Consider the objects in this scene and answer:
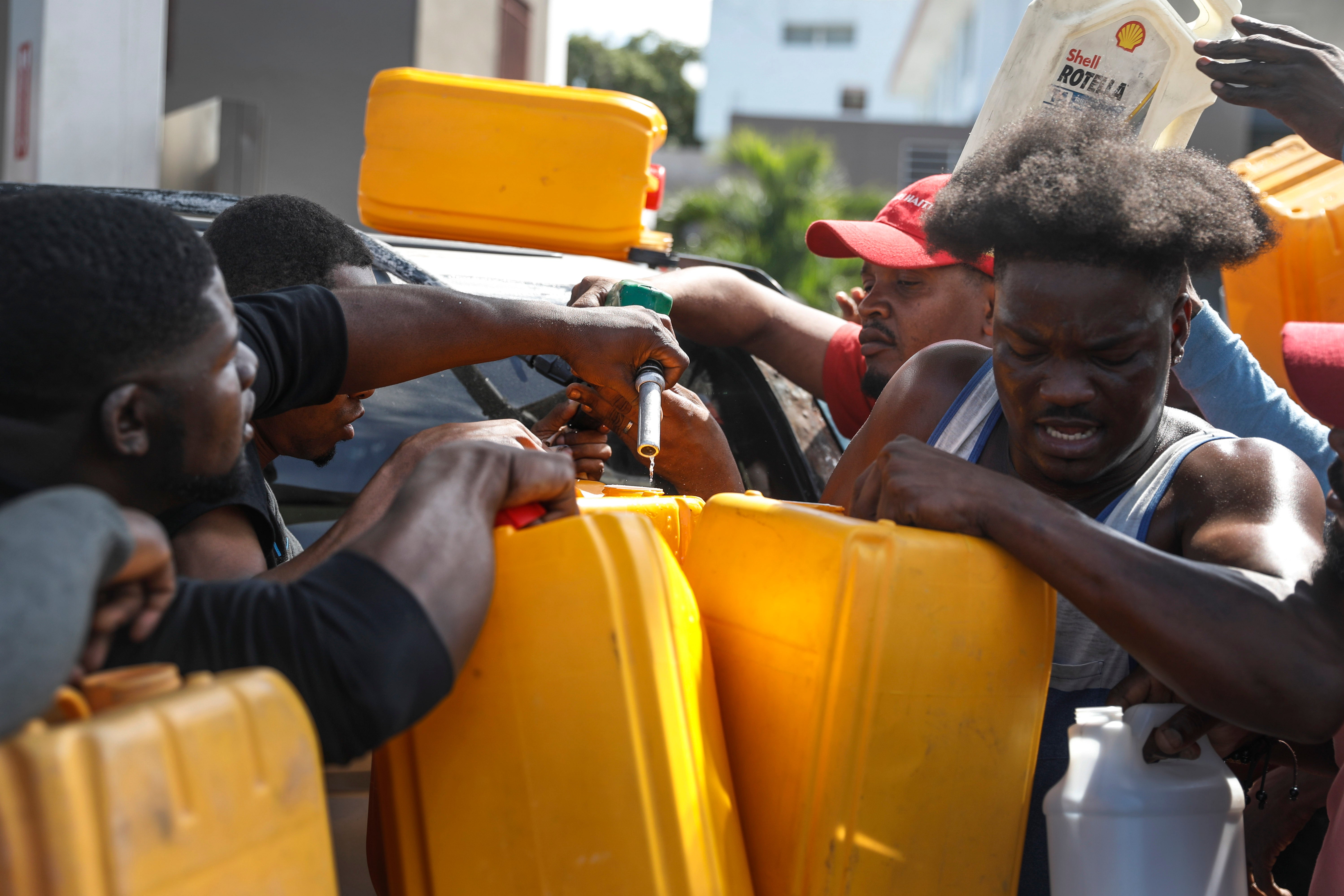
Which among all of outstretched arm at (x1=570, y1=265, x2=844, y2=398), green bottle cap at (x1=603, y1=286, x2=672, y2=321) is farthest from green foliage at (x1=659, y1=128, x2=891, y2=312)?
green bottle cap at (x1=603, y1=286, x2=672, y2=321)


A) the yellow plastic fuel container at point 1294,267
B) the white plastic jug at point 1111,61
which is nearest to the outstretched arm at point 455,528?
the white plastic jug at point 1111,61

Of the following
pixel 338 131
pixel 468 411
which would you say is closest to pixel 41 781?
pixel 468 411

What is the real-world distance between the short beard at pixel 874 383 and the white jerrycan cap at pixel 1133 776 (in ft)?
4.89

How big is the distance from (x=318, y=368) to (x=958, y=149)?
839 inches

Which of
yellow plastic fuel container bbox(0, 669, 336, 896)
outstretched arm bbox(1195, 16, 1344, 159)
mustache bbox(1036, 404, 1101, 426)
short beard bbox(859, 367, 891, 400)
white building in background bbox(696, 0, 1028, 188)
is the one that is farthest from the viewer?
white building in background bbox(696, 0, 1028, 188)

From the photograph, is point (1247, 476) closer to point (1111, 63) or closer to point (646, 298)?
point (646, 298)

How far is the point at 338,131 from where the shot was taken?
1077cm

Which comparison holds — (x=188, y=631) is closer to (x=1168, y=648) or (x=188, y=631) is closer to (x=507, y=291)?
(x=1168, y=648)

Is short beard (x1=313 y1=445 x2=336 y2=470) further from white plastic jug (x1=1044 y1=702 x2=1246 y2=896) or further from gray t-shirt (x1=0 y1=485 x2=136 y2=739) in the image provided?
white plastic jug (x1=1044 y1=702 x2=1246 y2=896)

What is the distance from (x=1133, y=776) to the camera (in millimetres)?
1313

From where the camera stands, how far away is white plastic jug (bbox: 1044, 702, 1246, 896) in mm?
1276

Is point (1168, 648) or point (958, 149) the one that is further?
point (958, 149)

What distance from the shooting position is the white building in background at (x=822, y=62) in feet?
114

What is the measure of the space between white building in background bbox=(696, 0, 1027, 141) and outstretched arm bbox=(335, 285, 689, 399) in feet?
104
